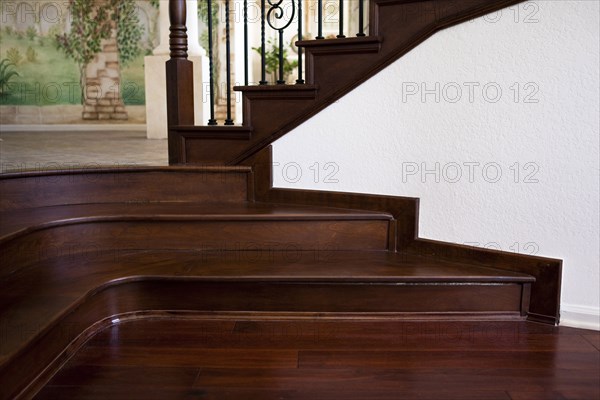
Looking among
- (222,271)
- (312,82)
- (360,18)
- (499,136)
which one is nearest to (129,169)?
(222,271)

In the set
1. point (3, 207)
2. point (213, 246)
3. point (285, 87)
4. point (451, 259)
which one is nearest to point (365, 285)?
point (451, 259)

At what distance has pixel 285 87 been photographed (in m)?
2.53

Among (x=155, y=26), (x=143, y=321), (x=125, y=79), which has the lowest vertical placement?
(x=143, y=321)

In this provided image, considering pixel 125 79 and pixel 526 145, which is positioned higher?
pixel 125 79

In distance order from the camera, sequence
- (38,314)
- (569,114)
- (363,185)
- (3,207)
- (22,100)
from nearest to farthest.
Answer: (38,314) → (569,114) → (3,207) → (363,185) → (22,100)

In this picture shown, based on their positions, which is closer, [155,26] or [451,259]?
[451,259]

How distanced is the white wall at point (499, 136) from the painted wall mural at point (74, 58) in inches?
226

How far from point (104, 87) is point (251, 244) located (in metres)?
5.91

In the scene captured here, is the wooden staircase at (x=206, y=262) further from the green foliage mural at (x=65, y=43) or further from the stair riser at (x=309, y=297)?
the green foliage mural at (x=65, y=43)

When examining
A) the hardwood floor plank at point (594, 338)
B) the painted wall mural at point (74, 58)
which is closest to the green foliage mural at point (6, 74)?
the painted wall mural at point (74, 58)

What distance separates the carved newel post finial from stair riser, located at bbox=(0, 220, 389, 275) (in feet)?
2.94

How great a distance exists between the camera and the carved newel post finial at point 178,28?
2.66 m

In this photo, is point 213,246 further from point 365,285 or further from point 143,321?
point 365,285

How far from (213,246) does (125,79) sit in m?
5.87
